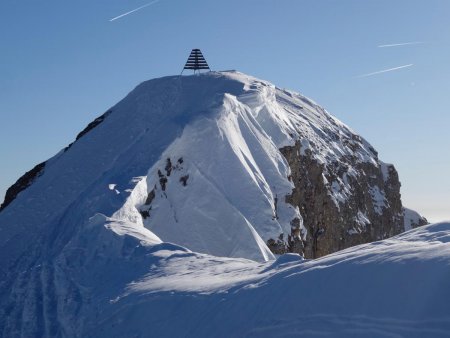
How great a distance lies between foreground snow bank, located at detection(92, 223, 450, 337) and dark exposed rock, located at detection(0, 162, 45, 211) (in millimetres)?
21181

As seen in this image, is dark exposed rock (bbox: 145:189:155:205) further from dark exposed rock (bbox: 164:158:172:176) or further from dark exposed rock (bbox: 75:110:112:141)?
dark exposed rock (bbox: 75:110:112:141)

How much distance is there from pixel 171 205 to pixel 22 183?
460 inches

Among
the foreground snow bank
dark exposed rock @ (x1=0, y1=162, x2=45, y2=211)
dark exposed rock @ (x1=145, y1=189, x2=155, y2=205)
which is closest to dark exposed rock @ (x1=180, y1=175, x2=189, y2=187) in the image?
dark exposed rock @ (x1=145, y1=189, x2=155, y2=205)

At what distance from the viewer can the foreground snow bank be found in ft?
19.7

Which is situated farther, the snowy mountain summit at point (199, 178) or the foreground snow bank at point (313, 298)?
the snowy mountain summit at point (199, 178)

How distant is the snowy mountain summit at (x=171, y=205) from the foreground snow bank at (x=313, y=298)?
122mm

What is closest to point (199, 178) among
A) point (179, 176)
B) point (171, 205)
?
point (179, 176)

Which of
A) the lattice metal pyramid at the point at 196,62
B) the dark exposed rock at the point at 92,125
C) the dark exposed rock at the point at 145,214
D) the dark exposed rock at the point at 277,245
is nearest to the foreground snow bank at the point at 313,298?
the dark exposed rock at the point at 145,214

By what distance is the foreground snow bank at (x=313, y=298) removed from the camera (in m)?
6.00

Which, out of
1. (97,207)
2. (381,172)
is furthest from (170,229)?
(381,172)

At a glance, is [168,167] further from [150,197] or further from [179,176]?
[150,197]

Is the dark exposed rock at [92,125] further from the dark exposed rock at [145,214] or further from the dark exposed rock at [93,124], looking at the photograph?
the dark exposed rock at [145,214]

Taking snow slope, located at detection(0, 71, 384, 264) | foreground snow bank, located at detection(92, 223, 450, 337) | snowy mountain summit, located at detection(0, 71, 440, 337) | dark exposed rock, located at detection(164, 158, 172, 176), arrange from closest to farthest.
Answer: foreground snow bank, located at detection(92, 223, 450, 337)
snowy mountain summit, located at detection(0, 71, 440, 337)
snow slope, located at detection(0, 71, 384, 264)
dark exposed rock, located at detection(164, 158, 172, 176)

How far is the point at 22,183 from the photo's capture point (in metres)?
30.6
